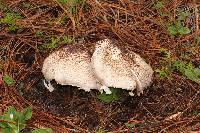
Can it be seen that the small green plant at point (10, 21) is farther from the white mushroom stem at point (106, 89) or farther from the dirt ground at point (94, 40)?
the white mushroom stem at point (106, 89)

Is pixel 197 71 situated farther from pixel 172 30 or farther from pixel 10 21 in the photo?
pixel 10 21

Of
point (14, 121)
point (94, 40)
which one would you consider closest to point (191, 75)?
point (94, 40)

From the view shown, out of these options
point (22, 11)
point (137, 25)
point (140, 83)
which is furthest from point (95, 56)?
point (22, 11)

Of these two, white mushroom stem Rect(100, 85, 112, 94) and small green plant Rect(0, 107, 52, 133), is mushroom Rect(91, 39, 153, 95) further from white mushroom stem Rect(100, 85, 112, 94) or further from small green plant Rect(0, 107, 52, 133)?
small green plant Rect(0, 107, 52, 133)

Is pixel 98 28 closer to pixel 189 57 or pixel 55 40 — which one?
pixel 55 40

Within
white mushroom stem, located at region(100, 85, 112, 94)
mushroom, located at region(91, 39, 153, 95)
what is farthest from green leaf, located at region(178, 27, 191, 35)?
white mushroom stem, located at region(100, 85, 112, 94)

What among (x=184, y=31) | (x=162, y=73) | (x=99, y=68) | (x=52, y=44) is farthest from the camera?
(x=184, y=31)
